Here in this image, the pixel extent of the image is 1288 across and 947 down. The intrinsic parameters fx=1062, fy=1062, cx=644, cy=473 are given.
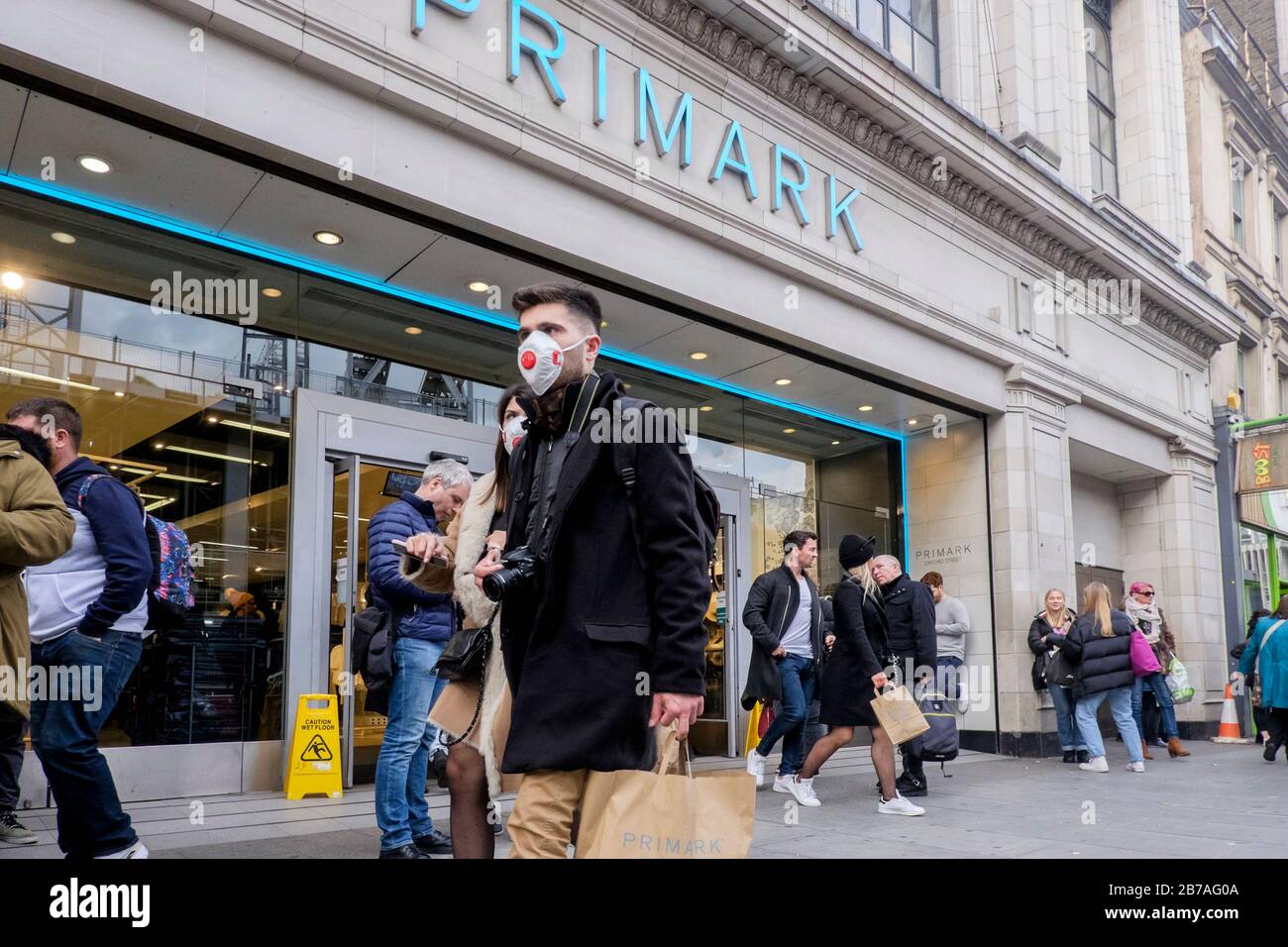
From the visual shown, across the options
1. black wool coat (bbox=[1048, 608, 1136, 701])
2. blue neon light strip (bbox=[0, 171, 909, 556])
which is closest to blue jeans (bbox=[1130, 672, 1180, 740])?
black wool coat (bbox=[1048, 608, 1136, 701])

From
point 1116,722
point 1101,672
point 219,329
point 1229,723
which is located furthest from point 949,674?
point 1229,723

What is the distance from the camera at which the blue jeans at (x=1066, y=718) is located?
1191 centimetres

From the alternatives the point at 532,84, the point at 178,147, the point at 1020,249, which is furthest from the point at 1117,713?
the point at 178,147

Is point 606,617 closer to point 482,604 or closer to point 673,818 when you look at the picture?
point 673,818

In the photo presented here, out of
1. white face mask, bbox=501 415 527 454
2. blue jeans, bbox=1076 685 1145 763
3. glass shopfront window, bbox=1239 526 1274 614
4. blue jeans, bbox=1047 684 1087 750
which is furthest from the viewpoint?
glass shopfront window, bbox=1239 526 1274 614

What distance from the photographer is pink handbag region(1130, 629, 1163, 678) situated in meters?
11.1

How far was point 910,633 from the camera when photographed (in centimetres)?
825

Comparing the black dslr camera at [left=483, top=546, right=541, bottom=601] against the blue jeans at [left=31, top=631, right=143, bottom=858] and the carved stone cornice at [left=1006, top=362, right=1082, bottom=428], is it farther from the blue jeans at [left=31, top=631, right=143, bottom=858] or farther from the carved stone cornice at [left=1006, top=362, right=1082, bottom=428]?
the carved stone cornice at [left=1006, top=362, right=1082, bottom=428]

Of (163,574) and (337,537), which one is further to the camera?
(337,537)

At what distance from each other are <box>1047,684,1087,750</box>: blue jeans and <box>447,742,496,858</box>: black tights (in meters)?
10.1

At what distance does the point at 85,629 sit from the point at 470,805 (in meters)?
1.95

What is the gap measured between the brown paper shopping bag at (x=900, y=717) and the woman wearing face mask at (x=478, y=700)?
13.8 feet

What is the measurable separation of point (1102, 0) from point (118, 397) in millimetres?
16869

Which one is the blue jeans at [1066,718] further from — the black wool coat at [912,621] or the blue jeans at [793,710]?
the blue jeans at [793,710]
